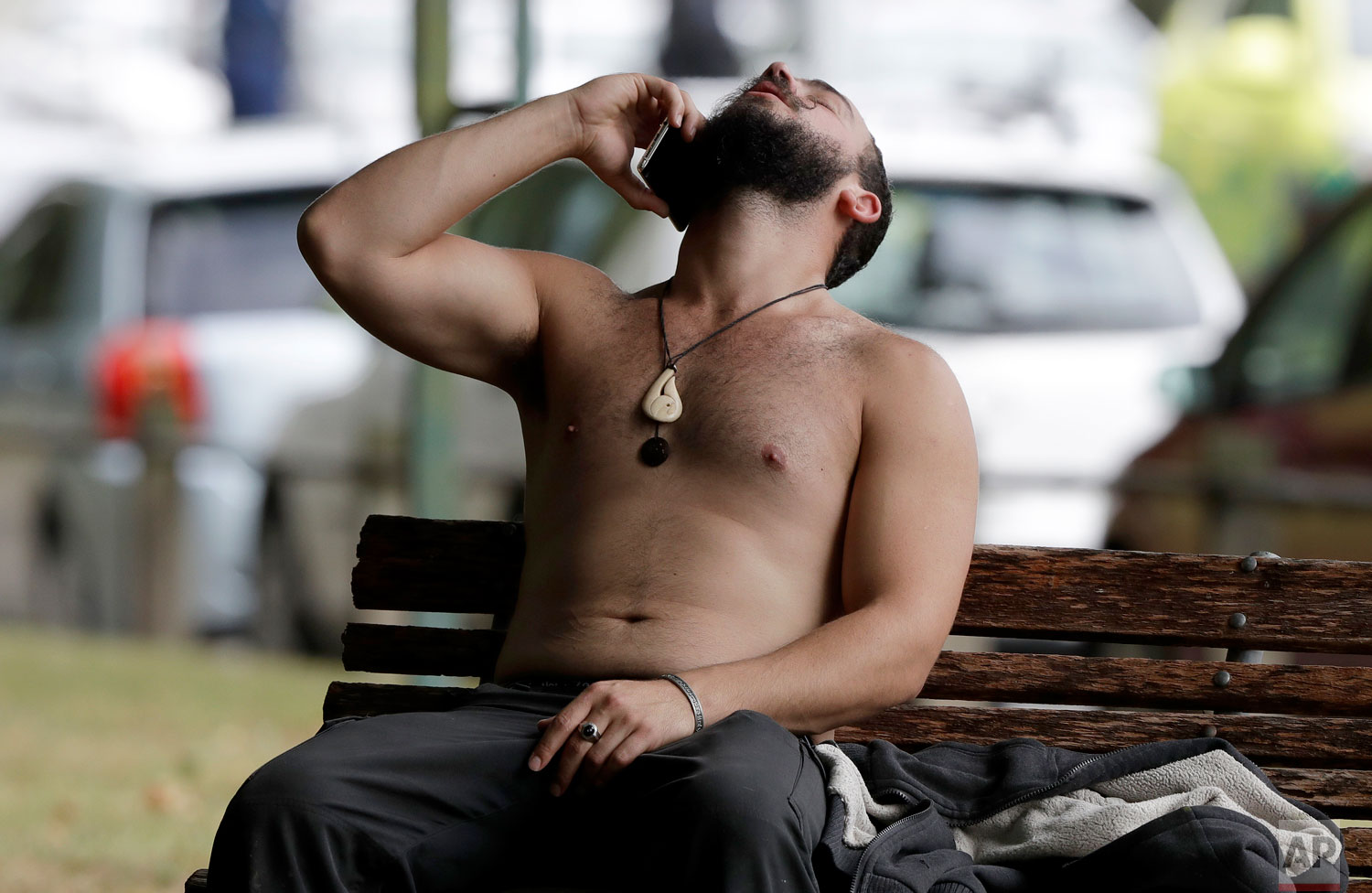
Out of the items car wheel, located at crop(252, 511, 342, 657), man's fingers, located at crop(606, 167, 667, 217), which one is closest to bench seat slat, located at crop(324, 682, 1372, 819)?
man's fingers, located at crop(606, 167, 667, 217)

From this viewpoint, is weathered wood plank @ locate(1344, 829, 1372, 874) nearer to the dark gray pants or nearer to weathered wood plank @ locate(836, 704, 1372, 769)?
weathered wood plank @ locate(836, 704, 1372, 769)

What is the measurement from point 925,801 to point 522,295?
1.14 meters

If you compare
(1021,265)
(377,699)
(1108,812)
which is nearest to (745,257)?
(377,699)

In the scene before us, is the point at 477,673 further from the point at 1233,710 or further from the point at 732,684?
the point at 1233,710

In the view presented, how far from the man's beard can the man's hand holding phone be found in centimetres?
5

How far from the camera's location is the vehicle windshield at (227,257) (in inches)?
313

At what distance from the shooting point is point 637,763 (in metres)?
2.60

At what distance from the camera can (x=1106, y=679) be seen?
3332 millimetres

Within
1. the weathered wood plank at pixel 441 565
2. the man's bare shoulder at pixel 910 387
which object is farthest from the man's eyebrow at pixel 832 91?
the weathered wood plank at pixel 441 565

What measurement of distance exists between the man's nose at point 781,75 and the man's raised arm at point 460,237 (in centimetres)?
16

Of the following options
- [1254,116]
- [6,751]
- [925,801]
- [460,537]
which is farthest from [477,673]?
[1254,116]

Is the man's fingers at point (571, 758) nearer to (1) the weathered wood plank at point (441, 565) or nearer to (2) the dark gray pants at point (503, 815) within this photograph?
(2) the dark gray pants at point (503, 815)

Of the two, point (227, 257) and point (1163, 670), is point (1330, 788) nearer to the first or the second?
point (1163, 670)

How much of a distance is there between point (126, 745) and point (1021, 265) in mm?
3645
